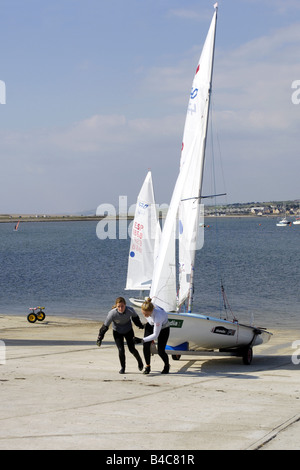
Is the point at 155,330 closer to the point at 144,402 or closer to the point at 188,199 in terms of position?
the point at 144,402

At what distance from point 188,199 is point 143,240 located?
16559mm

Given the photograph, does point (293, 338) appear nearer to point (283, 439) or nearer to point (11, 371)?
point (11, 371)

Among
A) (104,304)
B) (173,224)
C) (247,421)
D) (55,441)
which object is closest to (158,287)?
(173,224)

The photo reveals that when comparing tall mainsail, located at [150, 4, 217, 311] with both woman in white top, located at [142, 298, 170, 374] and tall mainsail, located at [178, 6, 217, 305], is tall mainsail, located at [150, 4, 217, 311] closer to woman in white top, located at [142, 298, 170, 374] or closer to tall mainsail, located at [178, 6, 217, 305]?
tall mainsail, located at [178, 6, 217, 305]

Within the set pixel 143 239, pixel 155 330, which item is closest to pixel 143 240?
pixel 143 239

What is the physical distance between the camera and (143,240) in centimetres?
3231

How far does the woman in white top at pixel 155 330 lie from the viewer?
39.8 feet

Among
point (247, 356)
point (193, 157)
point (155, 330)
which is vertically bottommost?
point (247, 356)

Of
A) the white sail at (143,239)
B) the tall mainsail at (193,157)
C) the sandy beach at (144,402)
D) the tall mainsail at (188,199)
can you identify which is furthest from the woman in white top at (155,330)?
the white sail at (143,239)

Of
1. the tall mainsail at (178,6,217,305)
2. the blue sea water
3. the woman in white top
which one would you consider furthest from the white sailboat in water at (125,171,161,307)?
the woman in white top

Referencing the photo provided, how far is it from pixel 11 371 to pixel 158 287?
4.26 m

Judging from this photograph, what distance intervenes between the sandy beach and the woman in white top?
37 cm
